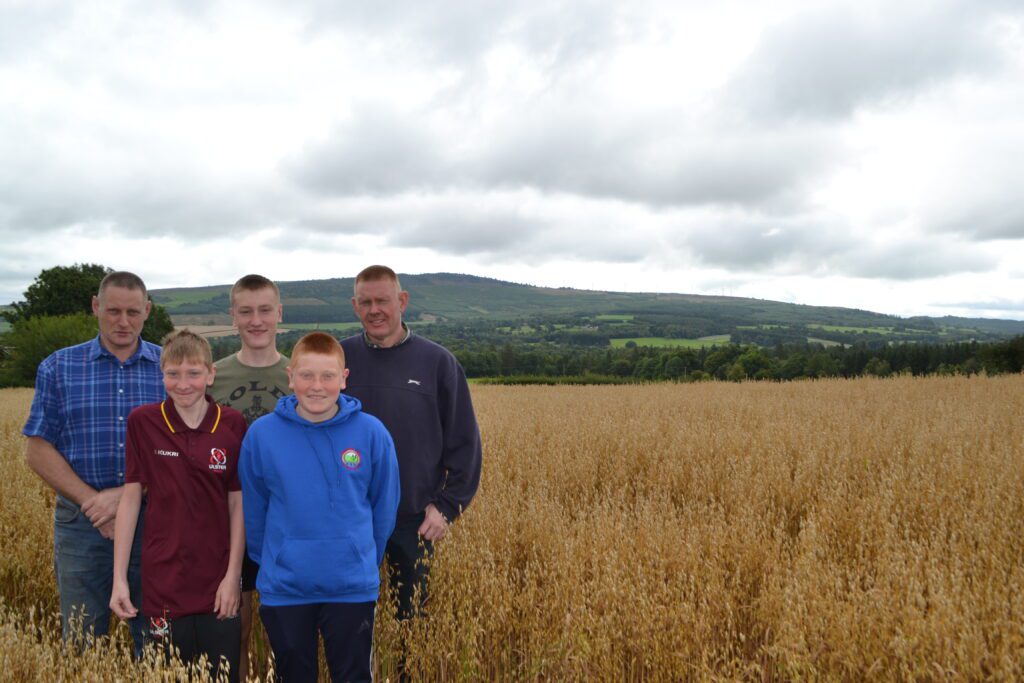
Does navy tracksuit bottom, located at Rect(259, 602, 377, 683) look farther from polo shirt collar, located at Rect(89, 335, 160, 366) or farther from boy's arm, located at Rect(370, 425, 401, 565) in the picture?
polo shirt collar, located at Rect(89, 335, 160, 366)

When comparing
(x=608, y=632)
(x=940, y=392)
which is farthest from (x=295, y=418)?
(x=940, y=392)

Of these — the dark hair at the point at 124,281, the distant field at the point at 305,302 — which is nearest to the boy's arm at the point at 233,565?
the dark hair at the point at 124,281

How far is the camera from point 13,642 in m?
2.43

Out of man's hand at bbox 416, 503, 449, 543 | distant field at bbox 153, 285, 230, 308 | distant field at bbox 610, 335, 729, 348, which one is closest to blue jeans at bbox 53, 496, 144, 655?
man's hand at bbox 416, 503, 449, 543

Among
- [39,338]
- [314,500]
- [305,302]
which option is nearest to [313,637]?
[314,500]

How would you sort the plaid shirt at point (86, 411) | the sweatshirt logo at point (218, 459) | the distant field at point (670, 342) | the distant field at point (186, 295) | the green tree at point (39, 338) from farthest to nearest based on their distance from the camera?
1. the distant field at point (186, 295)
2. the distant field at point (670, 342)
3. the green tree at point (39, 338)
4. the plaid shirt at point (86, 411)
5. the sweatshirt logo at point (218, 459)

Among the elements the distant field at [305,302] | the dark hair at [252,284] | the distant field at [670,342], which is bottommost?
the distant field at [670,342]

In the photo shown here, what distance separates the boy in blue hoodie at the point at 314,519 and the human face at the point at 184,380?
36cm

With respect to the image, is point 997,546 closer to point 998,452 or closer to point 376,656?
point 998,452

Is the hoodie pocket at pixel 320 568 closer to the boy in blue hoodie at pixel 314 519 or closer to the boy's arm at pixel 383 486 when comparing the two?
the boy in blue hoodie at pixel 314 519

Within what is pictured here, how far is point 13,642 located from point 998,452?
7.72m

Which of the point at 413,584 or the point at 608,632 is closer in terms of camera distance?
the point at 608,632

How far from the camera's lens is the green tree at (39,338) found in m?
38.0

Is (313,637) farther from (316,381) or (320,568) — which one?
(316,381)
